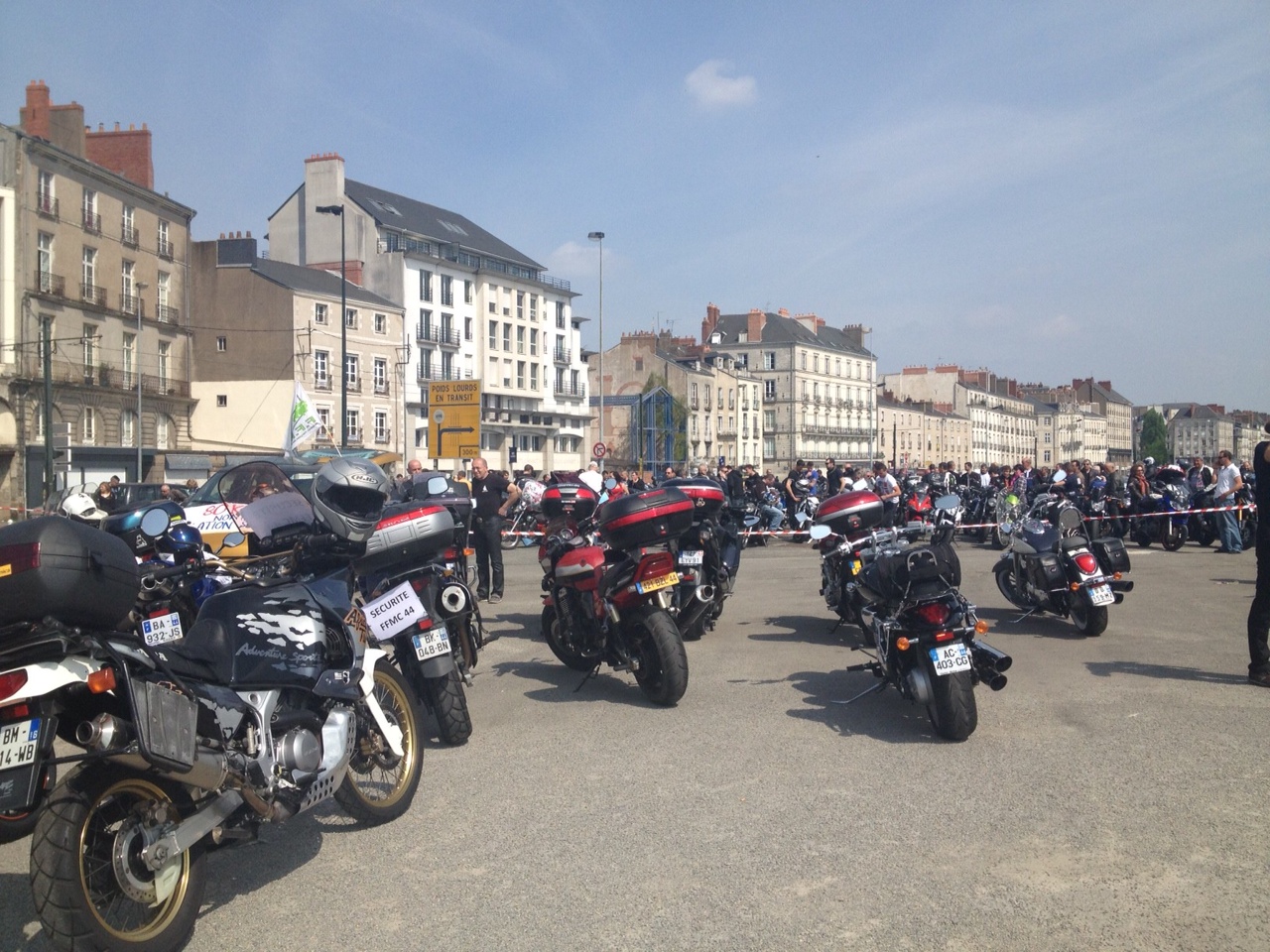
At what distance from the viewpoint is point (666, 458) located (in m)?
75.1

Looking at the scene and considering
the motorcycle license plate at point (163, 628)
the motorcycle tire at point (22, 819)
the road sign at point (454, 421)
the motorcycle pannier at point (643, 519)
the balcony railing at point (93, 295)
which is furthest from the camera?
the balcony railing at point (93, 295)

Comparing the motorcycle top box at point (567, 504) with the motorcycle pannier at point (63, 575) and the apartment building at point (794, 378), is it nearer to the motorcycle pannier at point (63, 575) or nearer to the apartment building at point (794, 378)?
the motorcycle pannier at point (63, 575)

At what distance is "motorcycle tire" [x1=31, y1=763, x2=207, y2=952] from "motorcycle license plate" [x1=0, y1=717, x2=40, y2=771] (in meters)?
0.26

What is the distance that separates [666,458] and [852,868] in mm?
71048

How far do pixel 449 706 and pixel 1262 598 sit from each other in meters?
5.46

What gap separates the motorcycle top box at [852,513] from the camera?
866 centimetres

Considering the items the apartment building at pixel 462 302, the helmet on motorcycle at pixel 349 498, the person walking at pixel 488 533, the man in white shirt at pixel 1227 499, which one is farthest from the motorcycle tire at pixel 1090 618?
the apartment building at pixel 462 302

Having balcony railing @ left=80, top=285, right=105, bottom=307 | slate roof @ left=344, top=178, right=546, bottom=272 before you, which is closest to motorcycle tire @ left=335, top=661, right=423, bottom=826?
balcony railing @ left=80, top=285, right=105, bottom=307

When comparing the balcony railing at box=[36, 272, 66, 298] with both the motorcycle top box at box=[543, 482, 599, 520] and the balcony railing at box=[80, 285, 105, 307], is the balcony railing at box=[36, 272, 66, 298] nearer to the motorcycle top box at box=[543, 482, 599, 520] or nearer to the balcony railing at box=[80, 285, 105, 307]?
the balcony railing at box=[80, 285, 105, 307]

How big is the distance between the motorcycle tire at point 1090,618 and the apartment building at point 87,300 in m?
35.8

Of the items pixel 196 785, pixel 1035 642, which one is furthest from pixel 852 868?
pixel 1035 642

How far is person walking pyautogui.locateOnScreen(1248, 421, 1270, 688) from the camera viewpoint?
7.18 meters

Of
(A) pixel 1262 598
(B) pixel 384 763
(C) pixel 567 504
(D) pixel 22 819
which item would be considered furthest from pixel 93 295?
(D) pixel 22 819

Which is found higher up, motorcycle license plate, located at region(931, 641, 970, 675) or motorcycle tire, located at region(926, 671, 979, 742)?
motorcycle license plate, located at region(931, 641, 970, 675)
